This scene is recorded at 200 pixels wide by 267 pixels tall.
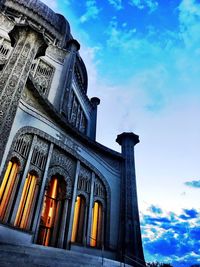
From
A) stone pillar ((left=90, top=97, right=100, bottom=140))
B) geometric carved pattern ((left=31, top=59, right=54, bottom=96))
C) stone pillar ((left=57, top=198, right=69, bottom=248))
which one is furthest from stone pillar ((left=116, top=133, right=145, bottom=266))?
geometric carved pattern ((left=31, top=59, right=54, bottom=96))

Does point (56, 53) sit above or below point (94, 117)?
above

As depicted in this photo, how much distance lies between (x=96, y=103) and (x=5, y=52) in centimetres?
861

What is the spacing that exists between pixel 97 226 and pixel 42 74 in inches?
377

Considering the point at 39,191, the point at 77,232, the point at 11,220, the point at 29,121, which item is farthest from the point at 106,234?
the point at 29,121

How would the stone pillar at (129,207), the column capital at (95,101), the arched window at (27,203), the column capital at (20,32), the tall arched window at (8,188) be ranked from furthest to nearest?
the column capital at (95,101)
the stone pillar at (129,207)
the column capital at (20,32)
the arched window at (27,203)
the tall arched window at (8,188)

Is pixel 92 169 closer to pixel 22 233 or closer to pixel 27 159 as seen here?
pixel 27 159

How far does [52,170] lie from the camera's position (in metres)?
10.1

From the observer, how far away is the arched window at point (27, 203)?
8320mm

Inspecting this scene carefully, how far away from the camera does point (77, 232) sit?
407 inches

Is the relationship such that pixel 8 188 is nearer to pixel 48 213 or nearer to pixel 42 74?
pixel 48 213

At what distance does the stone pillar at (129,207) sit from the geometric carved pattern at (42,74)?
5.60m

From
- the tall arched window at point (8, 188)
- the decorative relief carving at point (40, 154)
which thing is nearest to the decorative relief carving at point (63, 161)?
the decorative relief carving at point (40, 154)

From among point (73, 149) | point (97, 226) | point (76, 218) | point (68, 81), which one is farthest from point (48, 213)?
point (68, 81)

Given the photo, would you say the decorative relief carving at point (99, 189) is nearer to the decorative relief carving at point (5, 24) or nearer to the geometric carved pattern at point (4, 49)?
the geometric carved pattern at point (4, 49)
